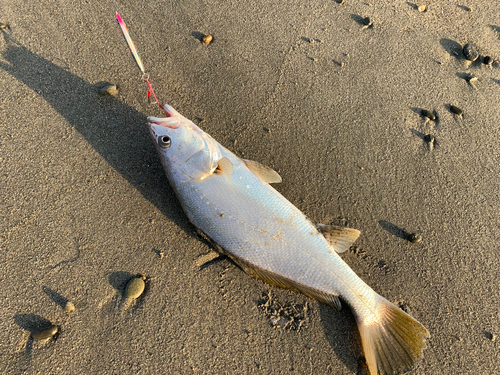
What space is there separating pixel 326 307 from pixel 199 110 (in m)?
2.30

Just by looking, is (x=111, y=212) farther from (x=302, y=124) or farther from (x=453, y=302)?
(x=453, y=302)

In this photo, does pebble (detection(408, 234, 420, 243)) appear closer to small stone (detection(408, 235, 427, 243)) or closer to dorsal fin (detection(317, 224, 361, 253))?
small stone (detection(408, 235, 427, 243))

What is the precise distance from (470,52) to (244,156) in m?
2.73

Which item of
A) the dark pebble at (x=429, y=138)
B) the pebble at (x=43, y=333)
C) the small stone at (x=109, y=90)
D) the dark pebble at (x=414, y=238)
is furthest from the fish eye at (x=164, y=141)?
the dark pebble at (x=429, y=138)

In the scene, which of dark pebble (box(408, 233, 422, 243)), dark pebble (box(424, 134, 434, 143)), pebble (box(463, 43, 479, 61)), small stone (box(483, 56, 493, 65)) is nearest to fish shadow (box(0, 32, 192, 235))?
dark pebble (box(408, 233, 422, 243))

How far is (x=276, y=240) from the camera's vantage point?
7.17ft

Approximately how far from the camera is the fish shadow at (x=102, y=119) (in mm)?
2596

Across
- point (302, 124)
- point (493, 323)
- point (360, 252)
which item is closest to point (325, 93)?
point (302, 124)

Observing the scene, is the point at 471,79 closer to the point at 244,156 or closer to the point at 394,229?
the point at 394,229

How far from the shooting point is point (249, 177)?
2344 millimetres

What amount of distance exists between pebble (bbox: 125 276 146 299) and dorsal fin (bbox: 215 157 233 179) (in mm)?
1212

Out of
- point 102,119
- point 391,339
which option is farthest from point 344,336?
point 102,119

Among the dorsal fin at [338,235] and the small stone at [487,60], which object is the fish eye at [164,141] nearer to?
the dorsal fin at [338,235]

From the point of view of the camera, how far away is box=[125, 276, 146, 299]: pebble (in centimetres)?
229
